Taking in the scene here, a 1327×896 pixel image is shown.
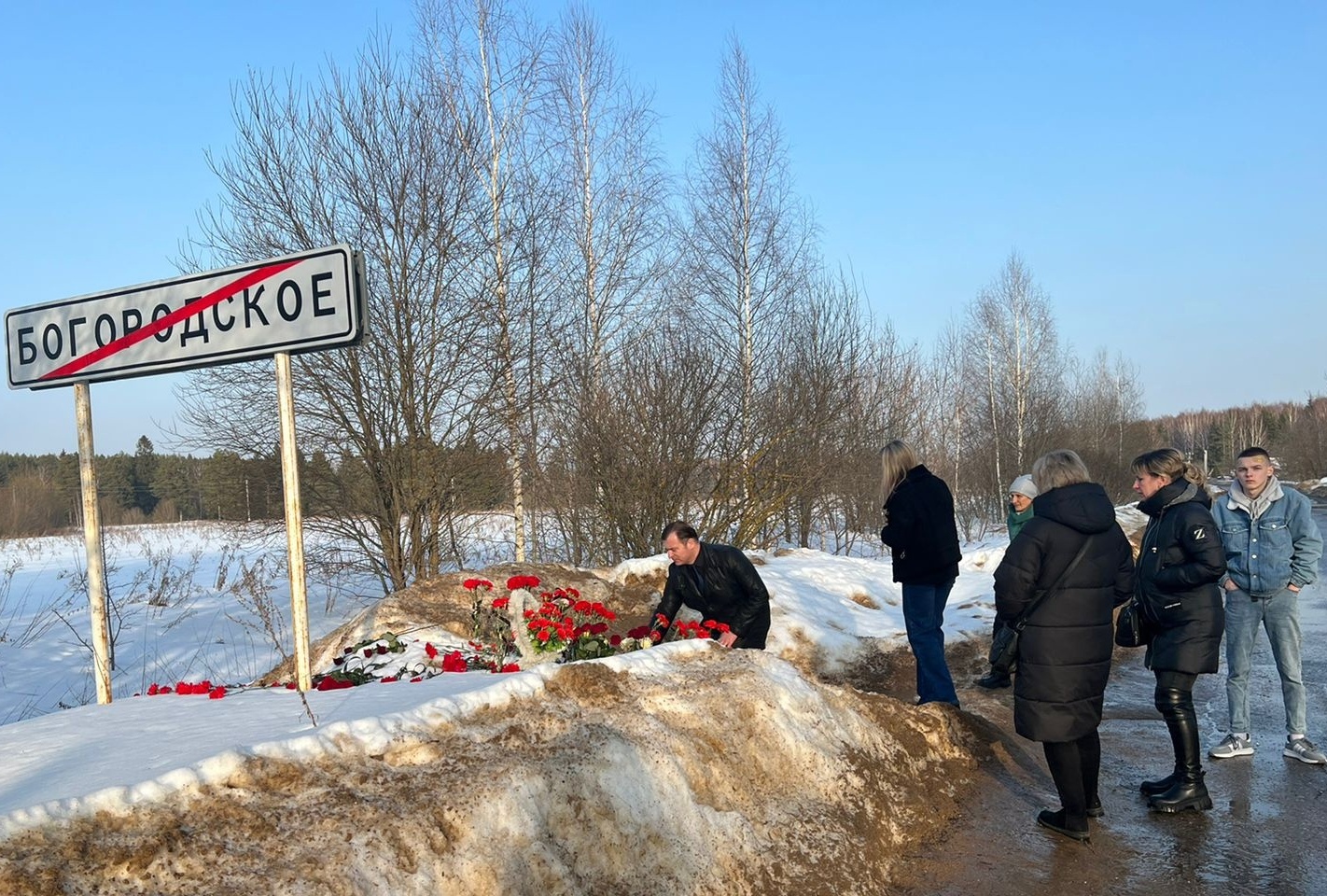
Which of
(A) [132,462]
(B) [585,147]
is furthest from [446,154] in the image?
(A) [132,462]

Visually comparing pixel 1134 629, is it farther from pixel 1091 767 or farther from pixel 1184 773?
pixel 1091 767

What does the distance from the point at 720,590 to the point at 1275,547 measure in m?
3.53

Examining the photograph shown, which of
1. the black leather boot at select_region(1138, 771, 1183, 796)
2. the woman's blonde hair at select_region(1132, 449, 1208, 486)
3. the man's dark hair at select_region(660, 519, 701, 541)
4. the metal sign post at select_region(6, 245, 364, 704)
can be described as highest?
the metal sign post at select_region(6, 245, 364, 704)

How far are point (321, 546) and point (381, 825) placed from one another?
37.8 feet

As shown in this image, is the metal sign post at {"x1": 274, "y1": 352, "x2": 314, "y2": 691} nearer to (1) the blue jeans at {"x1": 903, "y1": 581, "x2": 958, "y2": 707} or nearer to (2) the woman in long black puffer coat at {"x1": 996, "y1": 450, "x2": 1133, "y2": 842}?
(2) the woman in long black puffer coat at {"x1": 996, "y1": 450, "x2": 1133, "y2": 842}

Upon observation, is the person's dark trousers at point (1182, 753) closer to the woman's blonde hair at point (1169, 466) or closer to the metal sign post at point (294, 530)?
the woman's blonde hair at point (1169, 466)

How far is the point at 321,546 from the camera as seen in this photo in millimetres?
13969

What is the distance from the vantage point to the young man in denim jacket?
5.94 meters

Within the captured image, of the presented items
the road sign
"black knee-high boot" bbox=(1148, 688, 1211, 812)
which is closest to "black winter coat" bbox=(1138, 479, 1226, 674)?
"black knee-high boot" bbox=(1148, 688, 1211, 812)

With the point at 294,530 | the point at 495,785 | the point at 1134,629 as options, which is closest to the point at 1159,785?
the point at 1134,629

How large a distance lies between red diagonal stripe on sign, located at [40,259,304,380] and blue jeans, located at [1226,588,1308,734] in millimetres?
5966

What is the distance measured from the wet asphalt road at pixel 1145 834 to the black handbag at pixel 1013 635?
0.81 meters

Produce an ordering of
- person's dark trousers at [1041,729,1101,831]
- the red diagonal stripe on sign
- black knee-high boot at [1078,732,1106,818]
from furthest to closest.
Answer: black knee-high boot at [1078,732,1106,818] < person's dark trousers at [1041,729,1101,831] < the red diagonal stripe on sign

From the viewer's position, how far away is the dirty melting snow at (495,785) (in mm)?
2883
